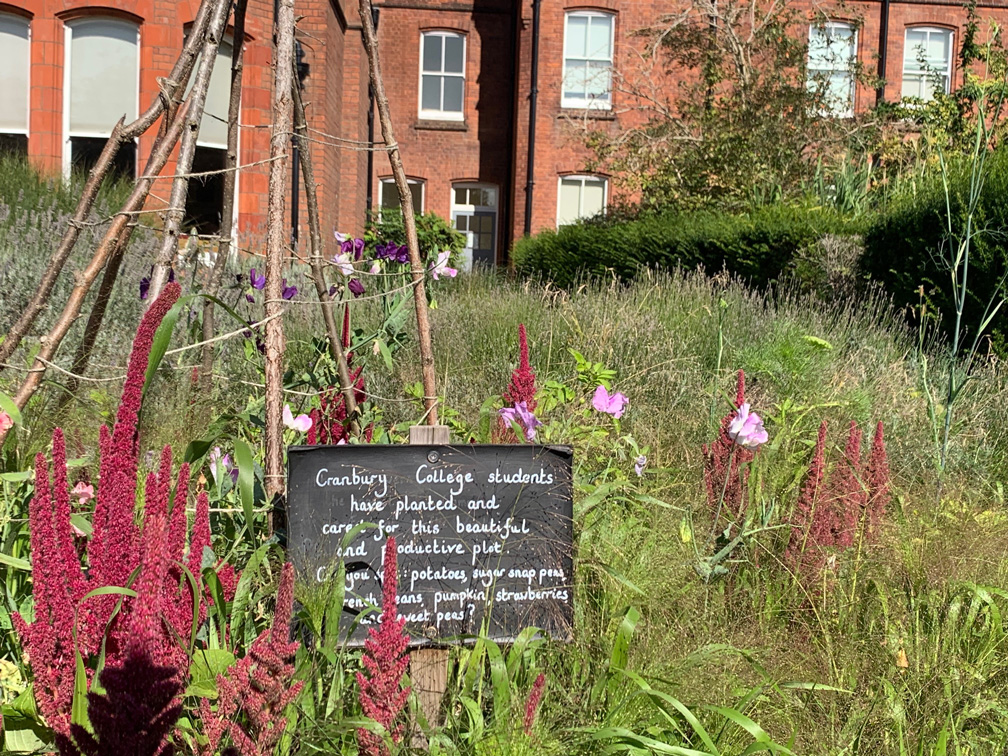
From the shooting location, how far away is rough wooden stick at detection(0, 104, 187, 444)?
7.51 ft

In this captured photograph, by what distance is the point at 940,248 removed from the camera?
5.39m

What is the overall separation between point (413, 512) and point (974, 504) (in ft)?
7.13

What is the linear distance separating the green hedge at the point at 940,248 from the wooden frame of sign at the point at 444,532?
11.6 ft

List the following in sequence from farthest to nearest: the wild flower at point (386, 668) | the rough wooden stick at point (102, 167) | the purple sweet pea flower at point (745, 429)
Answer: the rough wooden stick at point (102, 167) < the purple sweet pea flower at point (745, 429) < the wild flower at point (386, 668)

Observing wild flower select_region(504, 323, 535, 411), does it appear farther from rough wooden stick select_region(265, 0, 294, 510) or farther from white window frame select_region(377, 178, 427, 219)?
white window frame select_region(377, 178, 427, 219)

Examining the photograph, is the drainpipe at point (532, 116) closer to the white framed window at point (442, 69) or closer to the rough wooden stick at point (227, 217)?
the white framed window at point (442, 69)

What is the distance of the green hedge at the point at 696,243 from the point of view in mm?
9727

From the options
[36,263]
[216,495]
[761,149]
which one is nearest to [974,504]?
[216,495]

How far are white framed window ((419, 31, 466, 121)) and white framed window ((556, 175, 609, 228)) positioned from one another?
274cm

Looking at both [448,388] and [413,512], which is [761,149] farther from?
[413,512]

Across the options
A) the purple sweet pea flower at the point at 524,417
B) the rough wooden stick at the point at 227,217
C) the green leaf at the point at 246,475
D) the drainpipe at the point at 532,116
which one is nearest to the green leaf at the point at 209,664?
the green leaf at the point at 246,475

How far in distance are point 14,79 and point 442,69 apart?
31.1 feet

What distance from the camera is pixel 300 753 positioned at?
171 centimetres

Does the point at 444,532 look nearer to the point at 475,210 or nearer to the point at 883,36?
the point at 475,210
